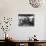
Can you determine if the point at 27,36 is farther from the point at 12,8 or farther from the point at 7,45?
the point at 12,8

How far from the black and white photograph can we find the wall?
81mm

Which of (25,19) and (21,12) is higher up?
(21,12)

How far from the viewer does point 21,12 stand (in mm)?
3357

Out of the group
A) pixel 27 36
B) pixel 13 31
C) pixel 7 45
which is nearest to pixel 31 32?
pixel 27 36

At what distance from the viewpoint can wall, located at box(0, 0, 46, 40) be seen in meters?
3.33

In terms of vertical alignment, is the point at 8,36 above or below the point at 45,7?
below

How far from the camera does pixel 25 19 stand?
3361 mm

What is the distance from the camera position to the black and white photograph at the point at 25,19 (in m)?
3.35

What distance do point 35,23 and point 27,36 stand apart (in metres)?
0.41

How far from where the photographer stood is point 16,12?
132 inches

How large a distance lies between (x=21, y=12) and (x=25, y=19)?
22 centimetres

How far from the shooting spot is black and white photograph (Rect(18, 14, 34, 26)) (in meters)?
3.35

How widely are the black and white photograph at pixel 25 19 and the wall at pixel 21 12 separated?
0.08 metres

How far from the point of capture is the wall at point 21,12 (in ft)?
10.9
